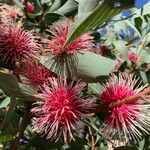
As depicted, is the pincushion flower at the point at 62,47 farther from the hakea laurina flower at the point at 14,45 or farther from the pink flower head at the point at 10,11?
the pink flower head at the point at 10,11

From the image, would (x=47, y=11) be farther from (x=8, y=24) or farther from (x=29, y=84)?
(x=29, y=84)

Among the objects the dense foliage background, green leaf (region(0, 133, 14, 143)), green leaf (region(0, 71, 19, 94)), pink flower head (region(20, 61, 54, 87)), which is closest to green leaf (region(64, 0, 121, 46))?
the dense foliage background

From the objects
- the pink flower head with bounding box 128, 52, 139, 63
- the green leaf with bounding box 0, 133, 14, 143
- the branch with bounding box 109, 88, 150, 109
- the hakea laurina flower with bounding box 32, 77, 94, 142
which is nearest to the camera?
the branch with bounding box 109, 88, 150, 109

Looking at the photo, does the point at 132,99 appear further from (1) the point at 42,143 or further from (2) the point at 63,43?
(1) the point at 42,143

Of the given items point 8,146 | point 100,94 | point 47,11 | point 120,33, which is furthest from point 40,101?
point 120,33

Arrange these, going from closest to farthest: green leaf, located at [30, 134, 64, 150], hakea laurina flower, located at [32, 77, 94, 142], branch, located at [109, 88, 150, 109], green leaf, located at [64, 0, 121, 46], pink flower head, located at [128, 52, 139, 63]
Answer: green leaf, located at [64, 0, 121, 46]
branch, located at [109, 88, 150, 109]
hakea laurina flower, located at [32, 77, 94, 142]
green leaf, located at [30, 134, 64, 150]
pink flower head, located at [128, 52, 139, 63]

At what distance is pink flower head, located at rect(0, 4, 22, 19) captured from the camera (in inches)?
74.1

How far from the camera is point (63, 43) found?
1621 mm

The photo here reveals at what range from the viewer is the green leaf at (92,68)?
1.58 meters

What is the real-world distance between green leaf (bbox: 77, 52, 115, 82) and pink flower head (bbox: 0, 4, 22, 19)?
384mm

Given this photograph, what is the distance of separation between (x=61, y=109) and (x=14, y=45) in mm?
277

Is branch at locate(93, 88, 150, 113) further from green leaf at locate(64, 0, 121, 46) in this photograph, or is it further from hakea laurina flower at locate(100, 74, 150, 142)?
green leaf at locate(64, 0, 121, 46)

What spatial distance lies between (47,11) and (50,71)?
419 mm

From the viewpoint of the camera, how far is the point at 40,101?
158 centimetres
